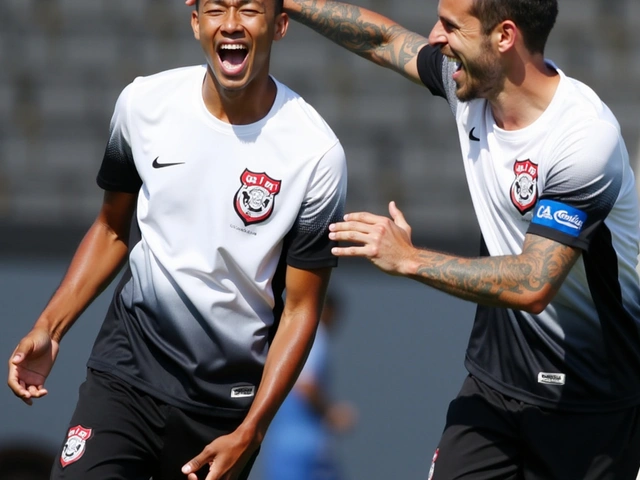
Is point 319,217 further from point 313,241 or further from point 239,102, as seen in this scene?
point 239,102

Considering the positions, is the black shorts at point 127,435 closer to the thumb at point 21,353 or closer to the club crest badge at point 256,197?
the thumb at point 21,353

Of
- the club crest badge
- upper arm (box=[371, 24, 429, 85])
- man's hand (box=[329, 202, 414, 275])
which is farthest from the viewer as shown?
upper arm (box=[371, 24, 429, 85])

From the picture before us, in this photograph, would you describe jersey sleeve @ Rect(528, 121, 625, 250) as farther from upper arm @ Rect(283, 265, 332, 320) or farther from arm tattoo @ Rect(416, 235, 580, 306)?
upper arm @ Rect(283, 265, 332, 320)

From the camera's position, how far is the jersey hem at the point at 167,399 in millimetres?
4258

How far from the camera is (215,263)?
4.21 meters

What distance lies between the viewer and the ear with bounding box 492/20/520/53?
418 centimetres

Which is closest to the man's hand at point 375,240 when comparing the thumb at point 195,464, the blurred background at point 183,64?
the thumb at point 195,464

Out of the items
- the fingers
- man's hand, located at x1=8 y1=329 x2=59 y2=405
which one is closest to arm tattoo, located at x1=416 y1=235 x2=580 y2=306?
the fingers

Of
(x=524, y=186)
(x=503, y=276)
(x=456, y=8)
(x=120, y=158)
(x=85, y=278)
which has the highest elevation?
(x=456, y=8)

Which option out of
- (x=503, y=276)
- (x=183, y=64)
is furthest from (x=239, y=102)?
(x=183, y=64)

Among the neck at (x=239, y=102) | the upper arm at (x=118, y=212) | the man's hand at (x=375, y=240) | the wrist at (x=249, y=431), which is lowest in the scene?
the wrist at (x=249, y=431)

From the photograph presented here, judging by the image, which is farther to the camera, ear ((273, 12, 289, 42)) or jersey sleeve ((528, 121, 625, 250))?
ear ((273, 12, 289, 42))

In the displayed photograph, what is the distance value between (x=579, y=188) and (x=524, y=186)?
0.76 ft

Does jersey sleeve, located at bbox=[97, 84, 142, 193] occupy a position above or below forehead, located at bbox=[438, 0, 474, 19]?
below
